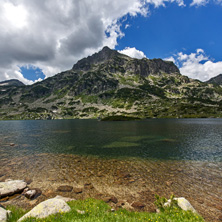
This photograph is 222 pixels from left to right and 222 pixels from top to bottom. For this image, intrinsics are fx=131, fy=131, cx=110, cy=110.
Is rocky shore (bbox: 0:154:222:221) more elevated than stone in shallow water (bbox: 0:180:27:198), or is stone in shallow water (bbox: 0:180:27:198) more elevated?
stone in shallow water (bbox: 0:180:27:198)

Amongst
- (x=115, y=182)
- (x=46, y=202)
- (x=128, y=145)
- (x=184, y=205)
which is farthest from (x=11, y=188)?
(x=128, y=145)

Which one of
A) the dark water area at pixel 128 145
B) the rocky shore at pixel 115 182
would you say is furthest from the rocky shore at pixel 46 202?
the dark water area at pixel 128 145

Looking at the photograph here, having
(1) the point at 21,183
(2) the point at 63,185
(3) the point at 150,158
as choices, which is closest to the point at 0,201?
(1) the point at 21,183

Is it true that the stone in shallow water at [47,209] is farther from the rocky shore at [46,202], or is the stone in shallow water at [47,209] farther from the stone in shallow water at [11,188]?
the stone in shallow water at [11,188]

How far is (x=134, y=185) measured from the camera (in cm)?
1961

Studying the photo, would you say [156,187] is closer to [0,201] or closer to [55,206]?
[55,206]

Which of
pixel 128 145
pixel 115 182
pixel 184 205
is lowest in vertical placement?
pixel 128 145

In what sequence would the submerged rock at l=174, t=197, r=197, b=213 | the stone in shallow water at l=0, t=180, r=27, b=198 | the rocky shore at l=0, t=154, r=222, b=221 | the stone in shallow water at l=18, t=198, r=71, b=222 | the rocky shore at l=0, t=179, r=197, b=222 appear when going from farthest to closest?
the stone in shallow water at l=0, t=180, r=27, b=198 < the rocky shore at l=0, t=154, r=222, b=221 < the submerged rock at l=174, t=197, r=197, b=213 < the rocky shore at l=0, t=179, r=197, b=222 < the stone in shallow water at l=18, t=198, r=71, b=222

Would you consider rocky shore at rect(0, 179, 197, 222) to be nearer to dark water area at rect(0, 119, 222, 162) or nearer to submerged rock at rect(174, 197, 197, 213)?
submerged rock at rect(174, 197, 197, 213)

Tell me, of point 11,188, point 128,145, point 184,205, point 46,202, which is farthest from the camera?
point 128,145

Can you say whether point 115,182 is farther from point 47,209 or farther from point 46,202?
point 47,209

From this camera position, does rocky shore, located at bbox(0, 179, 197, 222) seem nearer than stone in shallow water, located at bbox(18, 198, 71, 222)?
No

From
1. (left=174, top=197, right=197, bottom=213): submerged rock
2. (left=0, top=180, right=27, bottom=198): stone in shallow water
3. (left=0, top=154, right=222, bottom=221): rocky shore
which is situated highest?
(left=174, top=197, right=197, bottom=213): submerged rock

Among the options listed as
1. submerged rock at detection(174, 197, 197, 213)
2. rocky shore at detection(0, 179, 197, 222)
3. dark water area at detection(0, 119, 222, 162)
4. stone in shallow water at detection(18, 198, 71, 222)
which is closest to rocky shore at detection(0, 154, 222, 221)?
rocky shore at detection(0, 179, 197, 222)
